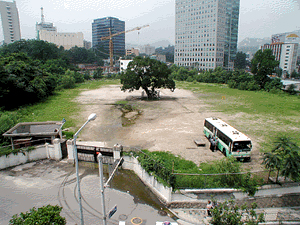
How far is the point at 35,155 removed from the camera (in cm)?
1764

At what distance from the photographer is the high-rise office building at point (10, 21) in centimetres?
14562

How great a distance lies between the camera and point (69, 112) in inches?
1302

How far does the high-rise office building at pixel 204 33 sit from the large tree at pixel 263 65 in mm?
60729

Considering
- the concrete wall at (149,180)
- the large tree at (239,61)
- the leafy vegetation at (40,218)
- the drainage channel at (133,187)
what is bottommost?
the drainage channel at (133,187)

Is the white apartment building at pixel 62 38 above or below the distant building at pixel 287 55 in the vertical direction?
above

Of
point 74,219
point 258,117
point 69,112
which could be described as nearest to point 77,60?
point 69,112

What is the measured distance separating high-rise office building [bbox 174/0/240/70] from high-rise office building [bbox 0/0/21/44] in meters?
112

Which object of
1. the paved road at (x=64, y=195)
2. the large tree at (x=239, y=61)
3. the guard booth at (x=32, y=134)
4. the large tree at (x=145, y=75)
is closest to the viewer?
the paved road at (x=64, y=195)

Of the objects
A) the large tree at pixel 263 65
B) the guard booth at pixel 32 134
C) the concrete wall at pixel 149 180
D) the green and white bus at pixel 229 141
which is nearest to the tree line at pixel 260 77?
the large tree at pixel 263 65

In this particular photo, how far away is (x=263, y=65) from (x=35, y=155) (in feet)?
192

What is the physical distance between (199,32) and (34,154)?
126 m

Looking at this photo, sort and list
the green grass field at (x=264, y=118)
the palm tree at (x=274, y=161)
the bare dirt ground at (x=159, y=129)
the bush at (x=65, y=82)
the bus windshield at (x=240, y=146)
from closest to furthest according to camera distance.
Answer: the palm tree at (x=274, y=161) → the bus windshield at (x=240, y=146) → the bare dirt ground at (x=159, y=129) → the green grass field at (x=264, y=118) → the bush at (x=65, y=82)

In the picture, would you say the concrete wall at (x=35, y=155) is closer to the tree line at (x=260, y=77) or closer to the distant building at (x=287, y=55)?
the tree line at (x=260, y=77)

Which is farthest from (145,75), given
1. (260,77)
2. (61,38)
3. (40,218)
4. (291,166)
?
(61,38)
